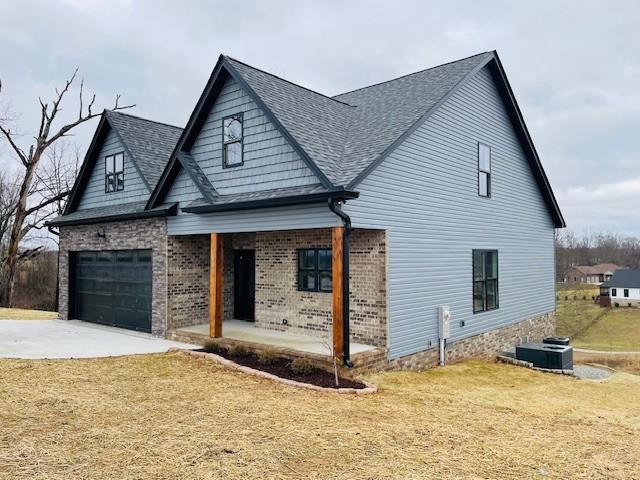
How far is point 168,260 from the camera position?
1281 centimetres

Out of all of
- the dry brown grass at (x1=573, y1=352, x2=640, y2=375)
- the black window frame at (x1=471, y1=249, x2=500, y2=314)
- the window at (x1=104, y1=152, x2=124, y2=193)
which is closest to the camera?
the black window frame at (x1=471, y1=249, x2=500, y2=314)

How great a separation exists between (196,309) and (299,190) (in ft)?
18.2

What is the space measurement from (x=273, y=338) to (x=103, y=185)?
8906 millimetres

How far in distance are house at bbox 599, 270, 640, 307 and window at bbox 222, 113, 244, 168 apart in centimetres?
5513

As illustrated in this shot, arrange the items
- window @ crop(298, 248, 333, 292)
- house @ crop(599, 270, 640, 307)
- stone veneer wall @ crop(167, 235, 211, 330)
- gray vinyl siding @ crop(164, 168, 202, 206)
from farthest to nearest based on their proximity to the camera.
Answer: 1. house @ crop(599, 270, 640, 307)
2. stone veneer wall @ crop(167, 235, 211, 330)
3. gray vinyl siding @ crop(164, 168, 202, 206)
4. window @ crop(298, 248, 333, 292)

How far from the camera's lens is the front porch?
1003 cm

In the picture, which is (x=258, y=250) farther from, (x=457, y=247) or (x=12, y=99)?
(x=12, y=99)

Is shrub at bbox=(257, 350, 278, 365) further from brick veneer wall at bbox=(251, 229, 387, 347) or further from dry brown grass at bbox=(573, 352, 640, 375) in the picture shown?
dry brown grass at bbox=(573, 352, 640, 375)

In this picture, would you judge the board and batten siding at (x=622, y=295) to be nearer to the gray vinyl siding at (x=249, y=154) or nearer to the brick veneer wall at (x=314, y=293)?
the brick veneer wall at (x=314, y=293)

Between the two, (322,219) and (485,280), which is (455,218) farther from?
(322,219)

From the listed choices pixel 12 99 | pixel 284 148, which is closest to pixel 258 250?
pixel 284 148

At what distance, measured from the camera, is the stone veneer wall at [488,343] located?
428 inches

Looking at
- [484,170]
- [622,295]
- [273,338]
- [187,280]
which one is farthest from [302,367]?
[622,295]

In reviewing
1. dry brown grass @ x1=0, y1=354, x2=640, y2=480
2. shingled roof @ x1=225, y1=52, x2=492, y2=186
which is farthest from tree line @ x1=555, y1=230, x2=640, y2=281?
dry brown grass @ x1=0, y1=354, x2=640, y2=480
